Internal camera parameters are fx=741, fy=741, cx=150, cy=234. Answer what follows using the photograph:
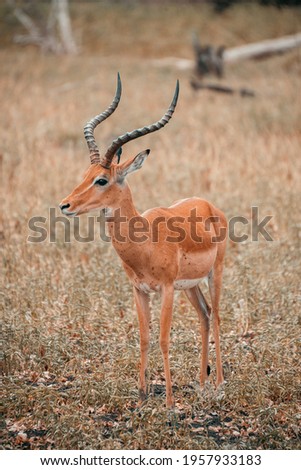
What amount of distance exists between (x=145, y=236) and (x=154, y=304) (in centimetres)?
A: 255

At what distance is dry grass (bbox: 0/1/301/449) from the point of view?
5762 mm

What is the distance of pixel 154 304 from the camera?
8.20 metres

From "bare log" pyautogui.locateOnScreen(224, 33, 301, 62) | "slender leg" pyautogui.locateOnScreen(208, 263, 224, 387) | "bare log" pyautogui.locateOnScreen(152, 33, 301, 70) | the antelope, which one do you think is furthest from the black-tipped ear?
"bare log" pyautogui.locateOnScreen(224, 33, 301, 62)

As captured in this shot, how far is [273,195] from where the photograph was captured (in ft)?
38.3

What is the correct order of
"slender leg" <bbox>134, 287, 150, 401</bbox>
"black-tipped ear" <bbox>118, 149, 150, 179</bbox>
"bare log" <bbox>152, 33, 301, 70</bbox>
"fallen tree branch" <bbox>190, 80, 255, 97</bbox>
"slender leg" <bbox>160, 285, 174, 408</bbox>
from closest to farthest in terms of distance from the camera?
"black-tipped ear" <bbox>118, 149, 150, 179</bbox> < "slender leg" <bbox>160, 285, 174, 408</bbox> < "slender leg" <bbox>134, 287, 150, 401</bbox> < "fallen tree branch" <bbox>190, 80, 255, 97</bbox> < "bare log" <bbox>152, 33, 301, 70</bbox>

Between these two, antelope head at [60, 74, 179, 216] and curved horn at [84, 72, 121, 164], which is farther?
curved horn at [84, 72, 121, 164]

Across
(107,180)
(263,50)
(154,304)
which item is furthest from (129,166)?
(263,50)

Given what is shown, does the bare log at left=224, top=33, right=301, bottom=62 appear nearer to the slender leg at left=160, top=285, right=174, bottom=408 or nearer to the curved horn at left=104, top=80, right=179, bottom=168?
the curved horn at left=104, top=80, right=179, bottom=168

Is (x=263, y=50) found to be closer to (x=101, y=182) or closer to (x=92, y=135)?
(x=92, y=135)

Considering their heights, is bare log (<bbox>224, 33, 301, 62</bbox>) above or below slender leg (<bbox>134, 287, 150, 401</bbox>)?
above

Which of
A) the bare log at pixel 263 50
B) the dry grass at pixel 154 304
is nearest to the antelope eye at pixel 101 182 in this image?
the dry grass at pixel 154 304

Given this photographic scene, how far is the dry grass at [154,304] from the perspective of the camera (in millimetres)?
5762

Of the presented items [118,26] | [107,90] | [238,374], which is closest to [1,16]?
[118,26]

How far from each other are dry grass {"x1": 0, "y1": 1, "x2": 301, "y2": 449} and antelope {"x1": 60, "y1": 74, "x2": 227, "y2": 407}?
493mm
